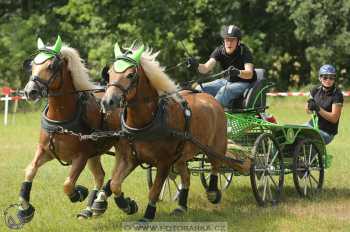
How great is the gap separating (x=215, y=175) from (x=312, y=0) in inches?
746

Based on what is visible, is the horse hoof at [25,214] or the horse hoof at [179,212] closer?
the horse hoof at [25,214]

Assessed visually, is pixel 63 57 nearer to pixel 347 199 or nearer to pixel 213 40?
pixel 347 199

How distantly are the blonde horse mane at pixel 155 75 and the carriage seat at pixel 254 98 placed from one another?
1899mm

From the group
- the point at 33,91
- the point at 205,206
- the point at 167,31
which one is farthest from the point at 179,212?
the point at 167,31

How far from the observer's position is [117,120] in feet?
24.6

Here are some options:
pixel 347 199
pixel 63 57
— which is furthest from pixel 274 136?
pixel 63 57

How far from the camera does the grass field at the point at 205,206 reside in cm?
719

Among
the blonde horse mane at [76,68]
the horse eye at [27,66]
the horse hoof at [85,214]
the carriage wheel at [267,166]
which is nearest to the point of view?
the horse eye at [27,66]

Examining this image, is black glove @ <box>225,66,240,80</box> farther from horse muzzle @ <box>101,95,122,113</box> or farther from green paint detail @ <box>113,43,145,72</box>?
horse muzzle @ <box>101,95,122,113</box>

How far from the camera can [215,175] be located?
8.31m

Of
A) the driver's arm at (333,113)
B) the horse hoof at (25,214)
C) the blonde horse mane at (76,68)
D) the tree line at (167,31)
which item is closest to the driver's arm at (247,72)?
the driver's arm at (333,113)

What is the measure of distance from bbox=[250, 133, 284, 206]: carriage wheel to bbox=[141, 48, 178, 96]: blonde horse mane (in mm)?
1760

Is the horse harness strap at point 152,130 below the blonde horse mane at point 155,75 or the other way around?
below

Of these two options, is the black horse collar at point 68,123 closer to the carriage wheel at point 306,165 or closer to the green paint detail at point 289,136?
the green paint detail at point 289,136
